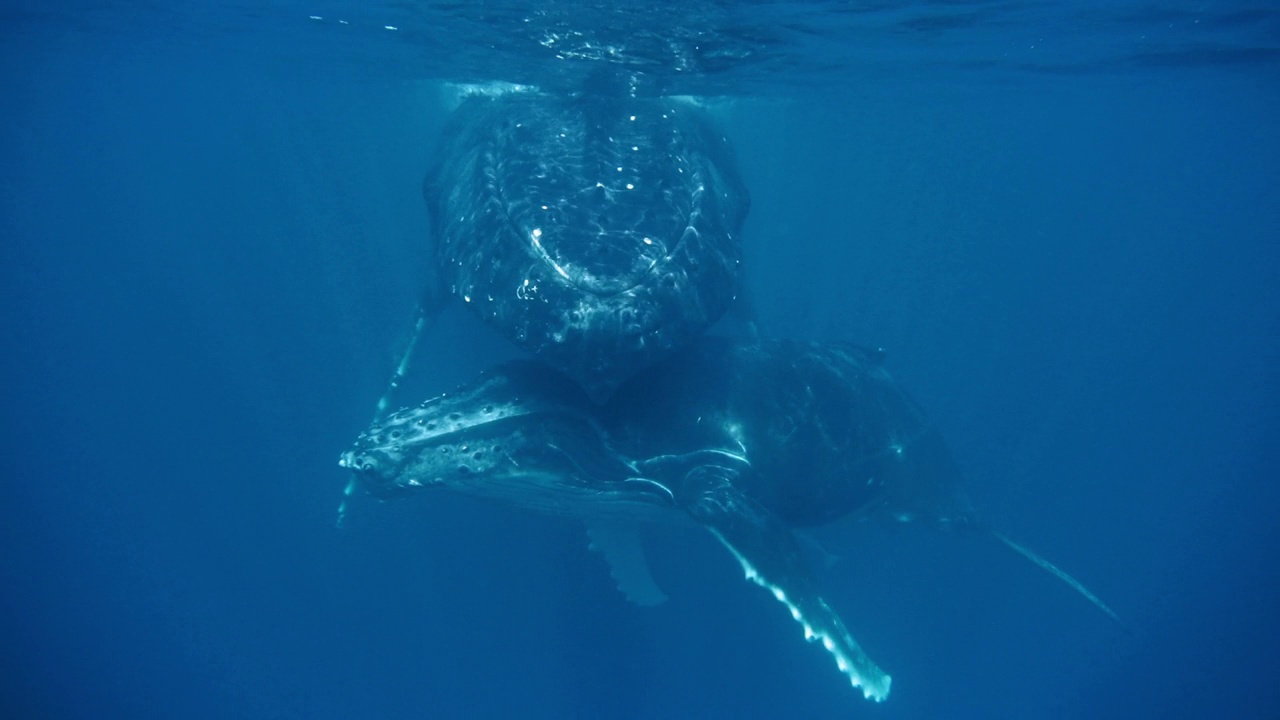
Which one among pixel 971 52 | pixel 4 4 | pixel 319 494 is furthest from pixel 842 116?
pixel 4 4

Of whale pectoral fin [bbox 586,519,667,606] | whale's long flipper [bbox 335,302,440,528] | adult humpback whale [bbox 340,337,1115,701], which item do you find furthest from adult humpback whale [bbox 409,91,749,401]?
whale pectoral fin [bbox 586,519,667,606]

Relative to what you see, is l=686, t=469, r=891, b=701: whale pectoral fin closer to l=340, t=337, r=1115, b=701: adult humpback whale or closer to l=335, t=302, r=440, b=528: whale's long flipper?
l=340, t=337, r=1115, b=701: adult humpback whale

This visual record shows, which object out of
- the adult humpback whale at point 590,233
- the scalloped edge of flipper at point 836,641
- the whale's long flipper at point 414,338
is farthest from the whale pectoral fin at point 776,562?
the whale's long flipper at point 414,338

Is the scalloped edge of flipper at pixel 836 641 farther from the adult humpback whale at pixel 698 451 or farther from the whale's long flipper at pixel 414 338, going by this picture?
the whale's long flipper at pixel 414 338

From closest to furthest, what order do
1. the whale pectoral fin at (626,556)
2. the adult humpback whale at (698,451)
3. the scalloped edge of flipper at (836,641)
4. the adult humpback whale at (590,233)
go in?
1. the scalloped edge of flipper at (836,641)
2. the adult humpback whale at (698,451)
3. the adult humpback whale at (590,233)
4. the whale pectoral fin at (626,556)

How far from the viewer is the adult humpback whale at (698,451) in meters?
8.62

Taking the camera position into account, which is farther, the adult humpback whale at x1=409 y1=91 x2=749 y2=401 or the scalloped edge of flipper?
the adult humpback whale at x1=409 y1=91 x2=749 y2=401

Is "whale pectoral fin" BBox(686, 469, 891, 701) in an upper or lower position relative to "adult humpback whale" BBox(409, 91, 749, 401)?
lower

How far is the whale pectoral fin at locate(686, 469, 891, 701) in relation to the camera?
7988 millimetres

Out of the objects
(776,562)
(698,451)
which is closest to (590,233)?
A: (698,451)

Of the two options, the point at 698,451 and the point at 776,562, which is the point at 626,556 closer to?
the point at 698,451

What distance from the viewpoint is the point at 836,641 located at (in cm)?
808

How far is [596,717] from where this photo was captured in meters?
16.0

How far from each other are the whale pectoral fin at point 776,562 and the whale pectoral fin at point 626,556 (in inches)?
128
